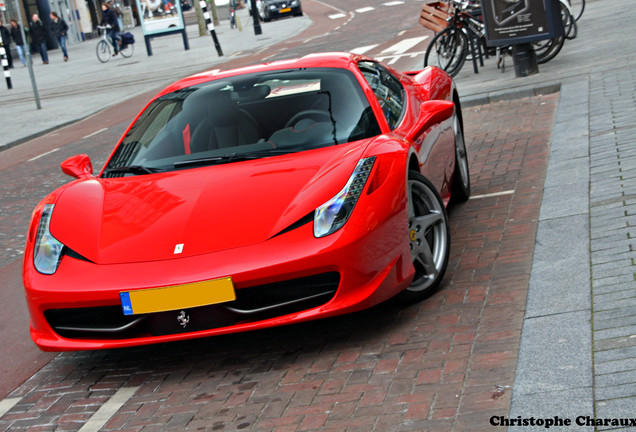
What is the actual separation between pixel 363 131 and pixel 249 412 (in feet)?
6.43

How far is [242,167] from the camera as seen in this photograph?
5176mm

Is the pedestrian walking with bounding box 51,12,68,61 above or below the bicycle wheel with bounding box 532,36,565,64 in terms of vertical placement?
above

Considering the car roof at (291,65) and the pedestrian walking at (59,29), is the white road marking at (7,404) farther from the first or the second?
the pedestrian walking at (59,29)

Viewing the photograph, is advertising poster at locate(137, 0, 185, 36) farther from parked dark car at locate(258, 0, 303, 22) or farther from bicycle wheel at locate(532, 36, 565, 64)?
bicycle wheel at locate(532, 36, 565, 64)

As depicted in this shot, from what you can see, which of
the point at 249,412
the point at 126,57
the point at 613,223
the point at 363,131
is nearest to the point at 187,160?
the point at 363,131

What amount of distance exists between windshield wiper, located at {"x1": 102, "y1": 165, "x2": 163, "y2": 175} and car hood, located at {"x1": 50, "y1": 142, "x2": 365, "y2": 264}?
14 centimetres

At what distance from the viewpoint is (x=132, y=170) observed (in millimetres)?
5508

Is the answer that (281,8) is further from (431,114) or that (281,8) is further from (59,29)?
(431,114)

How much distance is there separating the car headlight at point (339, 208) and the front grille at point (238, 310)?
22cm

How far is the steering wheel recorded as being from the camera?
5.52 metres

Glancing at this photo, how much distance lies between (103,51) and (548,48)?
2339 cm

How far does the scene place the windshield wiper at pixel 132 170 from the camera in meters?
5.45

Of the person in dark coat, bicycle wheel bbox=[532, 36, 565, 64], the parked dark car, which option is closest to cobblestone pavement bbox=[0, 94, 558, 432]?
bicycle wheel bbox=[532, 36, 565, 64]

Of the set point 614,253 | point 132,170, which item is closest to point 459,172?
point 614,253
